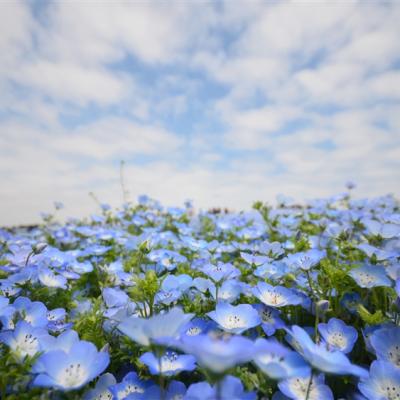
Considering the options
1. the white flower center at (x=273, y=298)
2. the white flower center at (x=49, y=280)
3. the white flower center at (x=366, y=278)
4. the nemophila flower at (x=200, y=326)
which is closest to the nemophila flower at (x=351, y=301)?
the white flower center at (x=366, y=278)

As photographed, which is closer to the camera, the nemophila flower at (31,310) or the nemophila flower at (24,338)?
the nemophila flower at (24,338)

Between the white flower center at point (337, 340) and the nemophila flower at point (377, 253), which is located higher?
the nemophila flower at point (377, 253)

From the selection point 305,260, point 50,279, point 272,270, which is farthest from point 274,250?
point 50,279

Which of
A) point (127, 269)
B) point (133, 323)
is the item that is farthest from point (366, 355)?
point (127, 269)

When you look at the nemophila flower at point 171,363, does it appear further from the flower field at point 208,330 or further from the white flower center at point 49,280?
the white flower center at point 49,280

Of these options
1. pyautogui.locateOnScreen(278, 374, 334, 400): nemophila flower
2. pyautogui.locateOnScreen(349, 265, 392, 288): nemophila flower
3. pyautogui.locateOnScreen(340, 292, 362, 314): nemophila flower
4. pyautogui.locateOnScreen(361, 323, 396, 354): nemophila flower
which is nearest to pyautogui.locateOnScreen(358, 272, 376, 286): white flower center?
pyautogui.locateOnScreen(349, 265, 392, 288): nemophila flower
